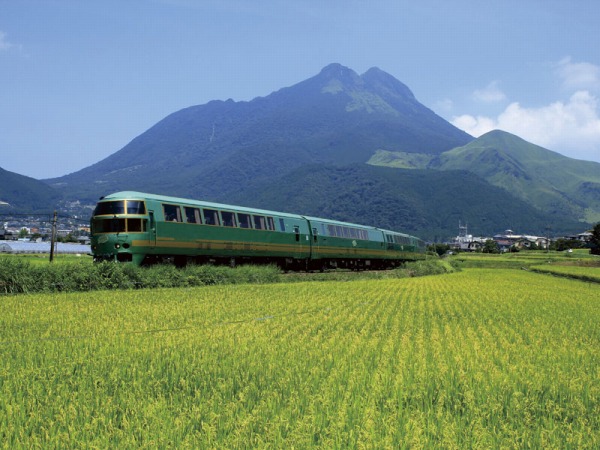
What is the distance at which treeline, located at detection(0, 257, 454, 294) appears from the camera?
796 inches

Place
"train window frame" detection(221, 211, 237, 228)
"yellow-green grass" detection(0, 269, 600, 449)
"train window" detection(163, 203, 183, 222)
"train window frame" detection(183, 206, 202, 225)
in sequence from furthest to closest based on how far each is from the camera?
1. "train window frame" detection(221, 211, 237, 228)
2. "train window frame" detection(183, 206, 202, 225)
3. "train window" detection(163, 203, 183, 222)
4. "yellow-green grass" detection(0, 269, 600, 449)

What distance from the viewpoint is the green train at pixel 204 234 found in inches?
1031

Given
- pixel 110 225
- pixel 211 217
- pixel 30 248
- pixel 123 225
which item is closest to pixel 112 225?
pixel 110 225

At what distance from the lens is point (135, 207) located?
2630 cm

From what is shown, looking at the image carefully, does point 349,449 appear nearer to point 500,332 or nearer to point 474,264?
point 500,332

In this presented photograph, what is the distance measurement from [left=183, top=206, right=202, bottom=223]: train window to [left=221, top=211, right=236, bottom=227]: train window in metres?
2.16

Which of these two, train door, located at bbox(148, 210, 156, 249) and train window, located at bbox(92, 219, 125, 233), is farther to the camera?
train door, located at bbox(148, 210, 156, 249)

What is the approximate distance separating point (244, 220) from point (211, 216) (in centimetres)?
323

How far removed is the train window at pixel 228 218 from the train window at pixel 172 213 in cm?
355

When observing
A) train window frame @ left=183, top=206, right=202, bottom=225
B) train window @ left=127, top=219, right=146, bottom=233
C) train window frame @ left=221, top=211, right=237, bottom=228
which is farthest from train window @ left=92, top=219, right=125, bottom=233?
train window frame @ left=221, top=211, right=237, bottom=228

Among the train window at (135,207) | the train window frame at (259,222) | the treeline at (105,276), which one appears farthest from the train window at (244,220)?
the train window at (135,207)

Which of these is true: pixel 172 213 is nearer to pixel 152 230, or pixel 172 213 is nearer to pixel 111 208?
pixel 152 230

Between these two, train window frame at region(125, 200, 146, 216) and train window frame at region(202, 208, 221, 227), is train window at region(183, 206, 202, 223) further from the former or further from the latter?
train window frame at region(125, 200, 146, 216)

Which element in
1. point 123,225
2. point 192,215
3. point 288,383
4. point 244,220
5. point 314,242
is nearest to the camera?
point 288,383
